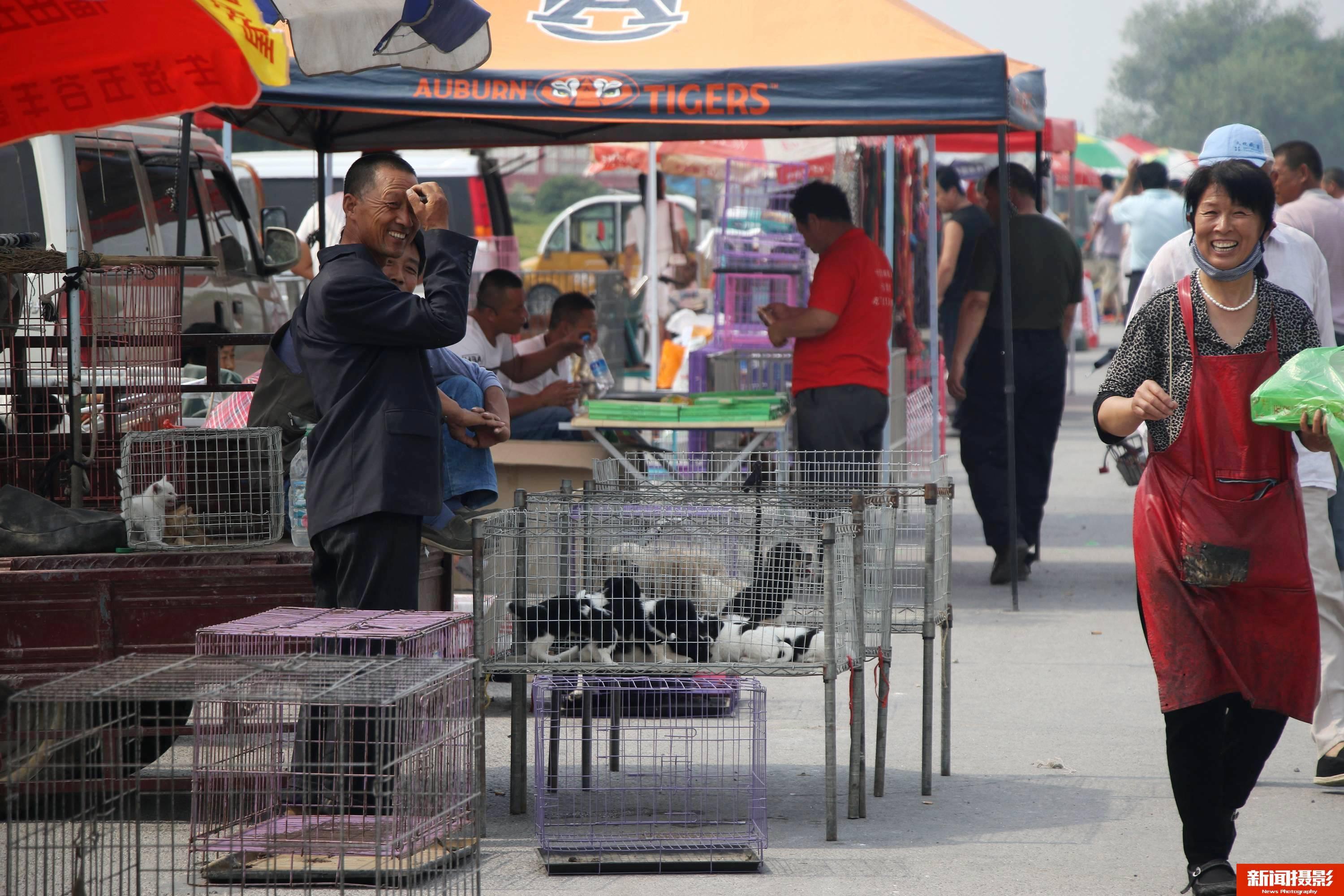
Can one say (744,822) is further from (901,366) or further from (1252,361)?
(901,366)

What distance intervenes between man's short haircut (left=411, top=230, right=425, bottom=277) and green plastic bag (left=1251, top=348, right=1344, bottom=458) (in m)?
2.45

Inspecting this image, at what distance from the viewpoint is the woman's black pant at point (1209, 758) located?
413cm

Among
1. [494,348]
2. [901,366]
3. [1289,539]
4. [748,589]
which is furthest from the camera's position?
[901,366]

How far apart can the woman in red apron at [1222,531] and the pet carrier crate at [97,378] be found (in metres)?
3.36

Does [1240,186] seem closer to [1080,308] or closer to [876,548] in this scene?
[876,548]

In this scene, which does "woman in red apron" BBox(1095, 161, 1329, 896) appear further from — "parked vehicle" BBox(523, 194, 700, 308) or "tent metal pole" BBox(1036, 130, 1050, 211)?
"parked vehicle" BBox(523, 194, 700, 308)

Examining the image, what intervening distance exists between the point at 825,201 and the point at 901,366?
9.86 ft

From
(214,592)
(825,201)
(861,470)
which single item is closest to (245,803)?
(214,592)

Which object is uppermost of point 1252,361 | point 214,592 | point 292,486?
point 1252,361

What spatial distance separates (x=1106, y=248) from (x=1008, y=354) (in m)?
18.0

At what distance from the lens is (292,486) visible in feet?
17.0

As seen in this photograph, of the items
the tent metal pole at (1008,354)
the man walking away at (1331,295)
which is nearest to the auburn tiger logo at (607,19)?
the tent metal pole at (1008,354)

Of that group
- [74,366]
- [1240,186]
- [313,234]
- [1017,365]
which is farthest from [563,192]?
[1240,186]

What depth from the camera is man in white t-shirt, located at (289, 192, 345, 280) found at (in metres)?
10.6
